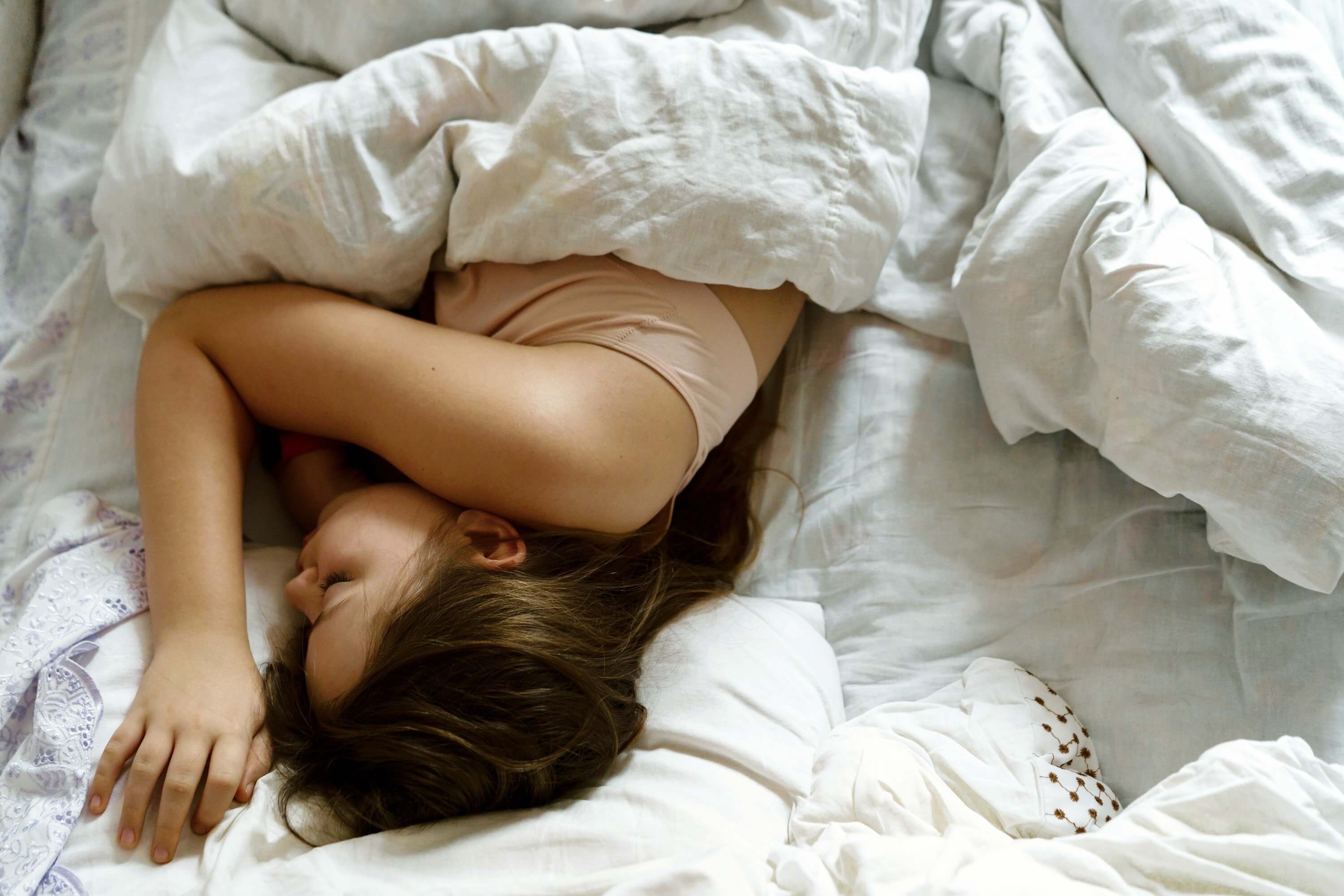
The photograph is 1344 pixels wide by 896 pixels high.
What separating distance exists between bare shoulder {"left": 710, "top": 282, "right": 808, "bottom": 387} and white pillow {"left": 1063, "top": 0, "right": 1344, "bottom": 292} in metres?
0.36

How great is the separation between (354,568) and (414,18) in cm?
52

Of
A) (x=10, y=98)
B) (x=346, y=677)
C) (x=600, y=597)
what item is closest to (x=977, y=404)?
(x=600, y=597)

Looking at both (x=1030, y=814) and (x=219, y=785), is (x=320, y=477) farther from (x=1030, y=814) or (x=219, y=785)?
(x=1030, y=814)

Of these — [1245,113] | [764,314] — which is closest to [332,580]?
[764,314]

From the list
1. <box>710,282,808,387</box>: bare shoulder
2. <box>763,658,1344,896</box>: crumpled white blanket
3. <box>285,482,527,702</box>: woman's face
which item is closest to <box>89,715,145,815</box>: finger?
<box>285,482,527,702</box>: woman's face

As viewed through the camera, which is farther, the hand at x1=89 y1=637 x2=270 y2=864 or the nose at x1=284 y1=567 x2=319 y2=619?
the nose at x1=284 y1=567 x2=319 y2=619

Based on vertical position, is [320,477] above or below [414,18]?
below

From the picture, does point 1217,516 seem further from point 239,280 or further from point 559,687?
point 239,280

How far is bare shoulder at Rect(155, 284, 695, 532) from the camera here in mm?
801

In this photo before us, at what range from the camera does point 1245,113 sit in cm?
81

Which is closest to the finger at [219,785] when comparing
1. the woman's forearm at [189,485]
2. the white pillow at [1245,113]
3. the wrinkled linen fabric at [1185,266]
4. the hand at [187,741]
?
the hand at [187,741]

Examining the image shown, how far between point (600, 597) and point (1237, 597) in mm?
550

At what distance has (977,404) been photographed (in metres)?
0.98

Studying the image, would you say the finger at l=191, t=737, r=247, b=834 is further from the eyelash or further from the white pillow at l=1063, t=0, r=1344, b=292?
the white pillow at l=1063, t=0, r=1344, b=292
